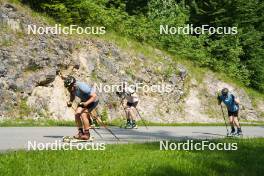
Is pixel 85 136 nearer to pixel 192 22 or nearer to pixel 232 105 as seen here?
pixel 232 105

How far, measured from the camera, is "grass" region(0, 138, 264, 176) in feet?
31.3

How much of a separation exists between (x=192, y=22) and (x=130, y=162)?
34240 mm

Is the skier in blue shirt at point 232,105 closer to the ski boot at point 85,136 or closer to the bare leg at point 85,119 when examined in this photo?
the bare leg at point 85,119

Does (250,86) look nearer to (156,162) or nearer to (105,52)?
(105,52)

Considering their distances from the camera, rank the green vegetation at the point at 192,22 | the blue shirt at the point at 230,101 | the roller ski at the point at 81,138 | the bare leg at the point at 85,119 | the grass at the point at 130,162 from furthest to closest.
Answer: the green vegetation at the point at 192,22, the blue shirt at the point at 230,101, the bare leg at the point at 85,119, the roller ski at the point at 81,138, the grass at the point at 130,162

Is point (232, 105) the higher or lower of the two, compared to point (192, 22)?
lower

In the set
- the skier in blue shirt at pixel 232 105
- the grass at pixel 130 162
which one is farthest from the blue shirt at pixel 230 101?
the grass at pixel 130 162

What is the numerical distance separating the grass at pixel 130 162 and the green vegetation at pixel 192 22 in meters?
18.8

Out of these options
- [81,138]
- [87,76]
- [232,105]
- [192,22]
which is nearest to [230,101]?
[232,105]

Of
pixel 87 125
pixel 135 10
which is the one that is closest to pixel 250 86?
pixel 135 10

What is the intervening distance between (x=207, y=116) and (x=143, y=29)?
7.21 m

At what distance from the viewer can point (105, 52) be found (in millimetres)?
30484

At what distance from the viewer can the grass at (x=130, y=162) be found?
31.3 ft

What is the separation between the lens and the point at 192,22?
43.7m
